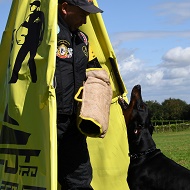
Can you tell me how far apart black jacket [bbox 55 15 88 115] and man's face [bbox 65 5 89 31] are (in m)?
0.05

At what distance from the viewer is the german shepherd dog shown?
611cm

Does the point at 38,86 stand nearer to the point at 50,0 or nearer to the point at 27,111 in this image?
the point at 27,111

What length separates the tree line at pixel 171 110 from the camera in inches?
3359

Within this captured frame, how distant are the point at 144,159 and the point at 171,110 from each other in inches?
3245

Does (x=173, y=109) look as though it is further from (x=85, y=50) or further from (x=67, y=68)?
(x=67, y=68)

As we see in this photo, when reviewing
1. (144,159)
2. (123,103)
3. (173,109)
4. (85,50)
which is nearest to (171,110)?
(173,109)

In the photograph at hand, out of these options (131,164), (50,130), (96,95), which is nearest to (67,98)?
(96,95)

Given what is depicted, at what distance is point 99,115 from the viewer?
405cm

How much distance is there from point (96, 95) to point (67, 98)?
0.25m

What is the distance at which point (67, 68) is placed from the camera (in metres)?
4.09

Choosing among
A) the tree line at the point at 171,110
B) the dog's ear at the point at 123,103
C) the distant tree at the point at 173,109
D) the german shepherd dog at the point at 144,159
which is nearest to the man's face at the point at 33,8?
the dog's ear at the point at 123,103

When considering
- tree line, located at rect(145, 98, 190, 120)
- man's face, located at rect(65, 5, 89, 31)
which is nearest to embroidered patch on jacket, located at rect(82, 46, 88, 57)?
man's face, located at rect(65, 5, 89, 31)

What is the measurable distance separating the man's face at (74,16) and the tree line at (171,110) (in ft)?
263

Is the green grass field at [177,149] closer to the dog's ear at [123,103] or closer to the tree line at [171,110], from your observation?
the dog's ear at [123,103]
